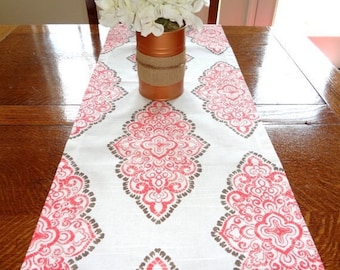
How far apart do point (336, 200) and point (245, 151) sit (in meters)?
0.18

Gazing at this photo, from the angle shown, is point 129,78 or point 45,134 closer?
point 45,134

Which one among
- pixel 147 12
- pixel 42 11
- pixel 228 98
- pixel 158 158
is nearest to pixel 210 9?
pixel 228 98

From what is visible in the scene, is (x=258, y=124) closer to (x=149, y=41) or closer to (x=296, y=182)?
(x=296, y=182)

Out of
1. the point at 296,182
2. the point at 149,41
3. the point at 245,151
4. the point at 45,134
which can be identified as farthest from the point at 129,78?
the point at 296,182

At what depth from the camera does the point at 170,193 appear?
0.53 metres

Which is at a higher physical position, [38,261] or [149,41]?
[149,41]

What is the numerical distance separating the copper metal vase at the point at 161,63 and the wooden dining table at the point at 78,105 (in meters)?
0.19

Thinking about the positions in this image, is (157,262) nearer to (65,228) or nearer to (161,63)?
(65,228)

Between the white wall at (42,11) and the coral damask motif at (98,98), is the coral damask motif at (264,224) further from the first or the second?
the white wall at (42,11)

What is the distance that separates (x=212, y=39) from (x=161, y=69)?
454mm

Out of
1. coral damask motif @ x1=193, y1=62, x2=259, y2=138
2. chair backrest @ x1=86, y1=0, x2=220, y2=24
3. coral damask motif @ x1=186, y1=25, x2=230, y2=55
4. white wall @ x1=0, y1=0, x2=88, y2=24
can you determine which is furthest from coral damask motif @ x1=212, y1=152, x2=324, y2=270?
white wall @ x1=0, y1=0, x2=88, y2=24

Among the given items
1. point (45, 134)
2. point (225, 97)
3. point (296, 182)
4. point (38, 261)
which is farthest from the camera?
point (225, 97)

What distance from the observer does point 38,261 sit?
43cm

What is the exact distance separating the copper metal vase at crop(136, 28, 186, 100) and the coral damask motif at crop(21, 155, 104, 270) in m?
0.30
